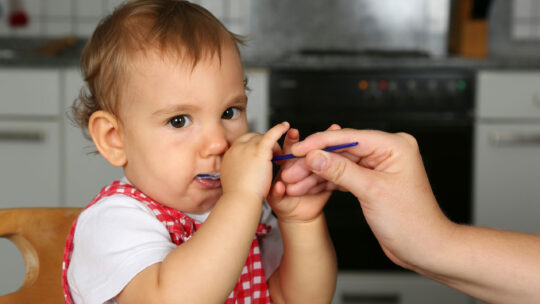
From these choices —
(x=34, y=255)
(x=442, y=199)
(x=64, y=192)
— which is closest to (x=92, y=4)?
(x=64, y=192)

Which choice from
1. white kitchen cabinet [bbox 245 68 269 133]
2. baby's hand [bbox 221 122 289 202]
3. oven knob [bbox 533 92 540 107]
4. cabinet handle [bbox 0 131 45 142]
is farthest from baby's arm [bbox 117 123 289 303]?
oven knob [bbox 533 92 540 107]

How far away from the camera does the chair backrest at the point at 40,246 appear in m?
0.90

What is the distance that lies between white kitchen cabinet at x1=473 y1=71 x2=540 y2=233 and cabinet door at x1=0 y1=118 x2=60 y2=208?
4.96ft

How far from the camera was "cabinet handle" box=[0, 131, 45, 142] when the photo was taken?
204cm

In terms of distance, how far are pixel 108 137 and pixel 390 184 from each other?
0.41 metres

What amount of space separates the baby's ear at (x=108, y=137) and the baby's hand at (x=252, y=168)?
0.19 meters

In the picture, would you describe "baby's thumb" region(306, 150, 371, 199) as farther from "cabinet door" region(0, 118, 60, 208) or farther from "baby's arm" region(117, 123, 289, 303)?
"cabinet door" region(0, 118, 60, 208)

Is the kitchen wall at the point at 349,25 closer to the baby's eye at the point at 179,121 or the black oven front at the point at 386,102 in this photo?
the black oven front at the point at 386,102

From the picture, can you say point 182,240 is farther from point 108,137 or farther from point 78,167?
point 78,167

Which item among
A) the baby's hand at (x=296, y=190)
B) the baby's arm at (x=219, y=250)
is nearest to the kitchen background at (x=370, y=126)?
the baby's hand at (x=296, y=190)

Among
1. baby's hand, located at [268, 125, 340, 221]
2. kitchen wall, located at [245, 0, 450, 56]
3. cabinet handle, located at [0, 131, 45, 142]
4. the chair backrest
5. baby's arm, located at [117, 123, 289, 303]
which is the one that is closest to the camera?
baby's arm, located at [117, 123, 289, 303]

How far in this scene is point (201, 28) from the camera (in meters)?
0.81

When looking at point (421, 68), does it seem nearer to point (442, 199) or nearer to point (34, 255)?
point (442, 199)

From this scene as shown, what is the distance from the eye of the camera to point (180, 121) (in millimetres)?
787
